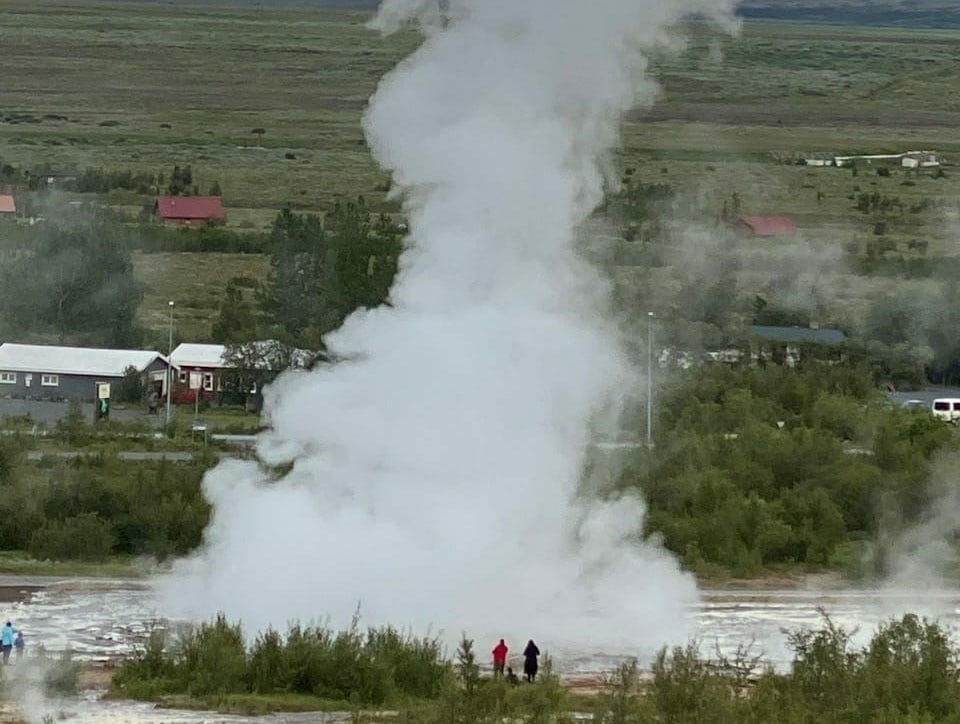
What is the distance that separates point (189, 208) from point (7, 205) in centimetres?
654

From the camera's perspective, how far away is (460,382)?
26391 millimetres

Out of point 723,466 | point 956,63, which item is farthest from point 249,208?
point 956,63

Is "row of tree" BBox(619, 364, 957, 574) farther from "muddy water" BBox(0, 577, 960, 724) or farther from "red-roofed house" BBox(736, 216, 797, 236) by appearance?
"red-roofed house" BBox(736, 216, 797, 236)

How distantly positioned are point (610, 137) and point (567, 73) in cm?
130

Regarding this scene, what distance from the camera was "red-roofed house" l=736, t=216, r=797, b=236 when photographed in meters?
70.4

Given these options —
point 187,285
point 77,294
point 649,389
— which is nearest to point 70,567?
point 649,389

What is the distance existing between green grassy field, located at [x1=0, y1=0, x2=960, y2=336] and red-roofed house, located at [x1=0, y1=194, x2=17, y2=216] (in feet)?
21.7

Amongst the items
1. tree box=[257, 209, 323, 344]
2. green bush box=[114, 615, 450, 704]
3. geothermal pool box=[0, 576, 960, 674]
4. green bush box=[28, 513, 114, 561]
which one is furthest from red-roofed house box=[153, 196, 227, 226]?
green bush box=[114, 615, 450, 704]

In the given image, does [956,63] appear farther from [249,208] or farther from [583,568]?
[583,568]

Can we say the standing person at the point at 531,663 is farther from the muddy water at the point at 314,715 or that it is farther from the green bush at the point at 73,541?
the green bush at the point at 73,541

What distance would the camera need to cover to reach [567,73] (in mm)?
26266

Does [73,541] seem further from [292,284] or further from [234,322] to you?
[234,322]

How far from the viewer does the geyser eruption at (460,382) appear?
25922 millimetres

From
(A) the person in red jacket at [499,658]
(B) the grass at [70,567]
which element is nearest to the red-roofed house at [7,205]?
(B) the grass at [70,567]
